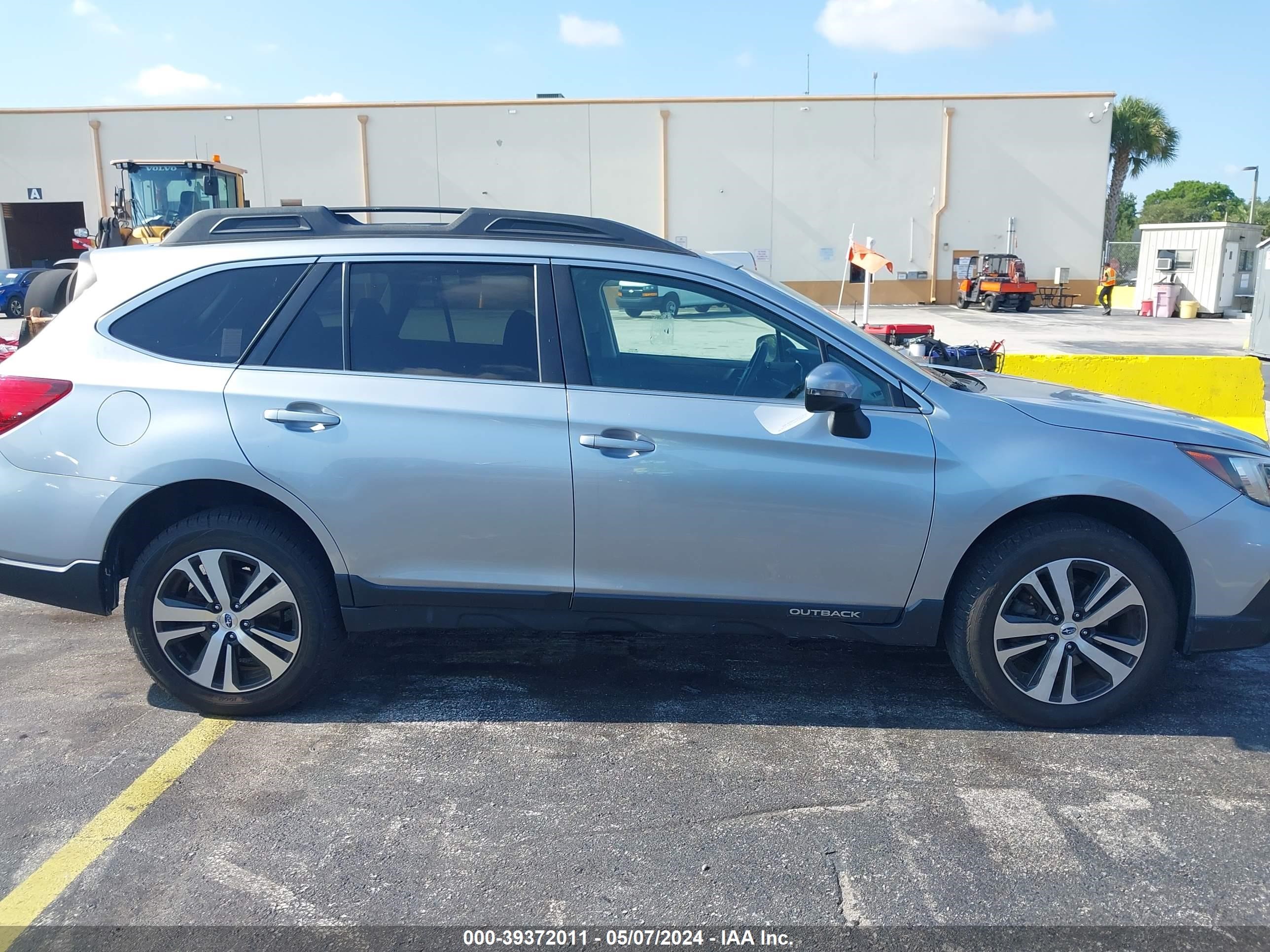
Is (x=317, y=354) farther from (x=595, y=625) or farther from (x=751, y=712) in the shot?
(x=751, y=712)

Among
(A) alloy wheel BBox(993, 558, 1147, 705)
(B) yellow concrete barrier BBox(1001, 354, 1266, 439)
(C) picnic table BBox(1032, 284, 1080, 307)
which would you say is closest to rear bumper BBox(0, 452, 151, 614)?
(A) alloy wheel BBox(993, 558, 1147, 705)

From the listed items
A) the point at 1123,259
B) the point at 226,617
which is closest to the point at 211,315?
the point at 226,617

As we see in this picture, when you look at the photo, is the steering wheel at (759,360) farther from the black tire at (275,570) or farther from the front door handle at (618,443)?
the black tire at (275,570)

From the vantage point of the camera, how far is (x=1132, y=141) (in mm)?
42312

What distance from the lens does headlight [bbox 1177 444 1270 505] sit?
3.68 metres

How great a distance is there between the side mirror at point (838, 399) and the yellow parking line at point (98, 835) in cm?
258

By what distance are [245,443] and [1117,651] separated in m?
3.36

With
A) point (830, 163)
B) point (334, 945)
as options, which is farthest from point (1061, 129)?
point (334, 945)

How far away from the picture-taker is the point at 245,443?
364 centimetres

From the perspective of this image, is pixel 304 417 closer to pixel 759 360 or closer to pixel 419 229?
pixel 419 229

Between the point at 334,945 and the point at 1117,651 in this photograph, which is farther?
the point at 1117,651

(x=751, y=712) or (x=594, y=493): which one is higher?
(x=594, y=493)

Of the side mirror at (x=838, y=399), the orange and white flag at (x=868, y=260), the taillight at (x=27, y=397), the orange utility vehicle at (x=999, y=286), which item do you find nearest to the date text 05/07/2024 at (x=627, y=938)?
the side mirror at (x=838, y=399)

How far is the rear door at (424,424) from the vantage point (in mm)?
3615
